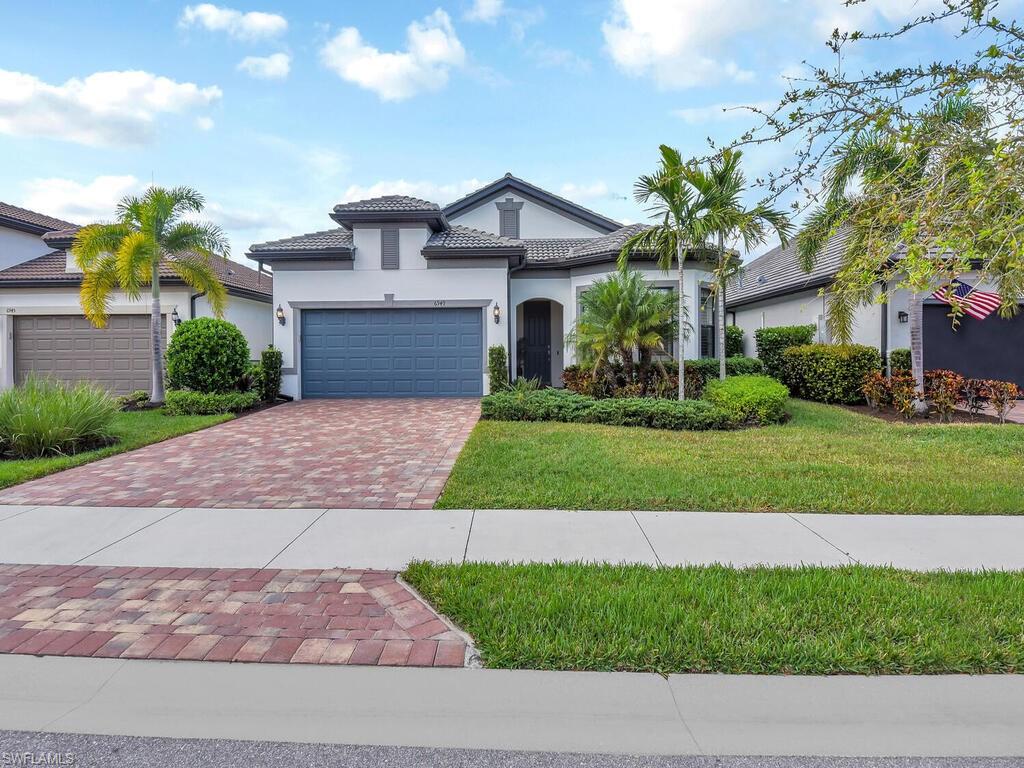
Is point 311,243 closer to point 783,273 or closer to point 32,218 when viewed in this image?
point 32,218

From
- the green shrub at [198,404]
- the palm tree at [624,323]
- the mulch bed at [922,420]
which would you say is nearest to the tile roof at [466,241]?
the palm tree at [624,323]

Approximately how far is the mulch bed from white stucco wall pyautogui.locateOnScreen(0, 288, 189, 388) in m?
17.5

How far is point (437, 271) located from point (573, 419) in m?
6.48

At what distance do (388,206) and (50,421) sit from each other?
9.33m

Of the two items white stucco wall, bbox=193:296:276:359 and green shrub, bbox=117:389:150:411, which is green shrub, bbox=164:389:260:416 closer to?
green shrub, bbox=117:389:150:411

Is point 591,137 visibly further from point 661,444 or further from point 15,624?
point 15,624

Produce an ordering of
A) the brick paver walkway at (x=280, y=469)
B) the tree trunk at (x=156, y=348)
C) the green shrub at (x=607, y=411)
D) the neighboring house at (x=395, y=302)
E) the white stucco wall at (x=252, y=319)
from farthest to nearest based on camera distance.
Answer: the white stucco wall at (x=252, y=319), the neighboring house at (x=395, y=302), the tree trunk at (x=156, y=348), the green shrub at (x=607, y=411), the brick paver walkway at (x=280, y=469)

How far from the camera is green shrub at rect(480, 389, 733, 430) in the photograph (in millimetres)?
10359

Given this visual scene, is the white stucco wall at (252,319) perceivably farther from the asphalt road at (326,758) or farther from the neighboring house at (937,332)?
the asphalt road at (326,758)

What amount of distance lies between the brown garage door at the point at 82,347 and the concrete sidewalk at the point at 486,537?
11.5m

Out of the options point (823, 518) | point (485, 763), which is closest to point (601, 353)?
point (823, 518)

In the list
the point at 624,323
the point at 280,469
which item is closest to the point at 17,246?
the point at 280,469

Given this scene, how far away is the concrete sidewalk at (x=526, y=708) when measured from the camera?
2387mm

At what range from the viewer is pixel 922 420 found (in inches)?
436
